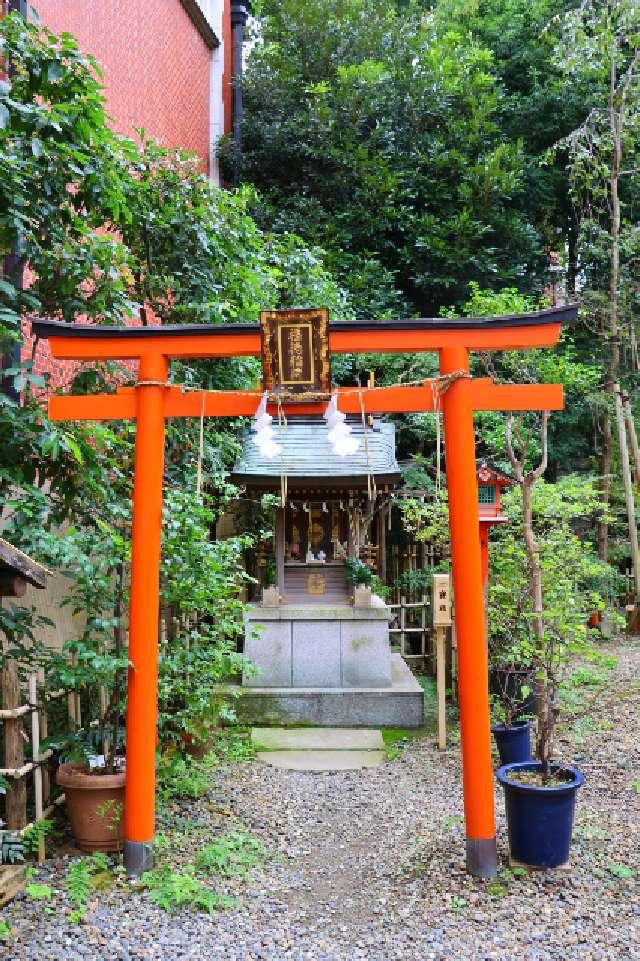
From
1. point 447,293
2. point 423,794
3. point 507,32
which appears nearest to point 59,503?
point 423,794

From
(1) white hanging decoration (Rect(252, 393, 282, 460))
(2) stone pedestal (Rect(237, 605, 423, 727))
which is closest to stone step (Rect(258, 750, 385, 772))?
(2) stone pedestal (Rect(237, 605, 423, 727))

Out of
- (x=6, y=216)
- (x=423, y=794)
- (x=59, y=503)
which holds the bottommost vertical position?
(x=423, y=794)

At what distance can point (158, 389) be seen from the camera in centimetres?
521

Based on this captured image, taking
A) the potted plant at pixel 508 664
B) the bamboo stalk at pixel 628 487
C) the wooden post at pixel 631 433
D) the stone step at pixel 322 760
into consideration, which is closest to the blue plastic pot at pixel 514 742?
the potted plant at pixel 508 664

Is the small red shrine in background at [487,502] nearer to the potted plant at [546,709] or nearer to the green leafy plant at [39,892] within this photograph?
the potted plant at [546,709]

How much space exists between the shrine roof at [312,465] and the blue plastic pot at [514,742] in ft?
10.5

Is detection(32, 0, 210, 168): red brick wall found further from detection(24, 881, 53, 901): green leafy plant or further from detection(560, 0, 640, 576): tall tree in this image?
detection(560, 0, 640, 576): tall tree

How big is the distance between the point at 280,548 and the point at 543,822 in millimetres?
5341

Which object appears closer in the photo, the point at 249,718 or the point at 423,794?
the point at 423,794

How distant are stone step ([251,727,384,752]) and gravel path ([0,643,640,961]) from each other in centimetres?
134

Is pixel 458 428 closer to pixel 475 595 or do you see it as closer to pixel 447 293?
pixel 475 595

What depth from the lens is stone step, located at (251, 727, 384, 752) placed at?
8.37 m

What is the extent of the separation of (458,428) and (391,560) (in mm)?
8897

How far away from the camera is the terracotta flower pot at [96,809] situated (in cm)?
514
